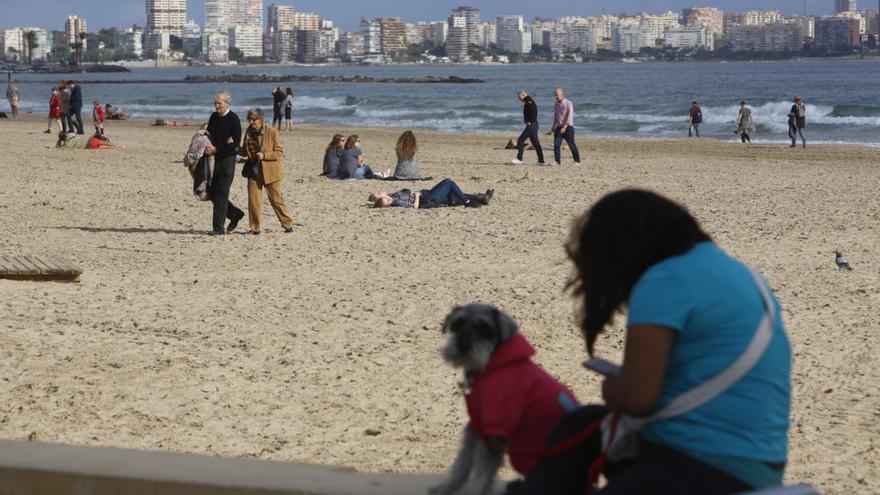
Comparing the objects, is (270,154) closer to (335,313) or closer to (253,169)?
(253,169)

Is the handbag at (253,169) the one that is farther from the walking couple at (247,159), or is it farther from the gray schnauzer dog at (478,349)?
the gray schnauzer dog at (478,349)

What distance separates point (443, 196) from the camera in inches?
622

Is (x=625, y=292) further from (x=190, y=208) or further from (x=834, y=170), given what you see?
(x=834, y=170)

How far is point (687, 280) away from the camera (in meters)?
3.29

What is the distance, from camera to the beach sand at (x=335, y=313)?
6559mm

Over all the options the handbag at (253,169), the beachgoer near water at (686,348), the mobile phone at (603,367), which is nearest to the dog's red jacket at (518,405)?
the mobile phone at (603,367)

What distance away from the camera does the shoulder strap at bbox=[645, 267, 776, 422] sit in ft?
10.9

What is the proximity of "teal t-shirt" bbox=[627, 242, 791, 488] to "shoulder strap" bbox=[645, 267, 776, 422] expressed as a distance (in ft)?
0.04

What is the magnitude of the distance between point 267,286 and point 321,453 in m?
4.28

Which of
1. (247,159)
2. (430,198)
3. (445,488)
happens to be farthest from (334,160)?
(445,488)

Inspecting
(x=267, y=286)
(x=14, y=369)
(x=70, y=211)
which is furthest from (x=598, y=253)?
(x=70, y=211)

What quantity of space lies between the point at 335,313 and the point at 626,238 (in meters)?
6.06

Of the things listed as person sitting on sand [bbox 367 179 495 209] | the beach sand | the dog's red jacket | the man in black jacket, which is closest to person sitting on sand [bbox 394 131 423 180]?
the beach sand

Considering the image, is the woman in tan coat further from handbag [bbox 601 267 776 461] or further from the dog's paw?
handbag [bbox 601 267 776 461]
